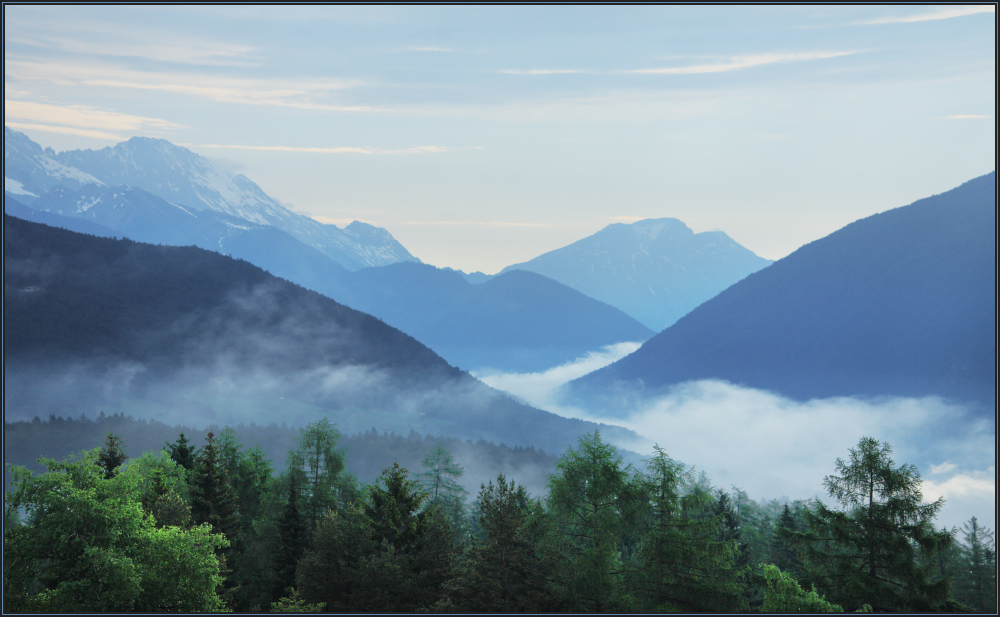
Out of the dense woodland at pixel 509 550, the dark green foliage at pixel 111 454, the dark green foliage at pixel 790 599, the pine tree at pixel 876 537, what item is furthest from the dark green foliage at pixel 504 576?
the dark green foliage at pixel 111 454

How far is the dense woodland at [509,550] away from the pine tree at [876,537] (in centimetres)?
6

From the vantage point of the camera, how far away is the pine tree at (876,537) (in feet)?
75.6

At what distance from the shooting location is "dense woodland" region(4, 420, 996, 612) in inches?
842

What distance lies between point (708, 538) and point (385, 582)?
14848mm

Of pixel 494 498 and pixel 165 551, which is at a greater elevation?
pixel 494 498

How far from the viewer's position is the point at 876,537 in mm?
23797

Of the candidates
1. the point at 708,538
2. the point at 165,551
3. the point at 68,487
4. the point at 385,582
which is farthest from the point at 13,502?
the point at 708,538

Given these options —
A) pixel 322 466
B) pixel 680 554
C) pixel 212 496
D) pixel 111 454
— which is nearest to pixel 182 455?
pixel 111 454

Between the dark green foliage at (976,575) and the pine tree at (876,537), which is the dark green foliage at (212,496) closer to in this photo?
the pine tree at (876,537)

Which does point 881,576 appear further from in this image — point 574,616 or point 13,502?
point 13,502

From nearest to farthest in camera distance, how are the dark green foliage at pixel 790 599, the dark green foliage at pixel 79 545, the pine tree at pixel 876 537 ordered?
1. the dark green foliage at pixel 790 599
2. the dark green foliage at pixel 79 545
3. the pine tree at pixel 876 537

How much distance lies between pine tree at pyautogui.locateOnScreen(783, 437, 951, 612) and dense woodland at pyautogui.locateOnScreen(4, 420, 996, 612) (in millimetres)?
56

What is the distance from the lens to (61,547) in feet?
69.1

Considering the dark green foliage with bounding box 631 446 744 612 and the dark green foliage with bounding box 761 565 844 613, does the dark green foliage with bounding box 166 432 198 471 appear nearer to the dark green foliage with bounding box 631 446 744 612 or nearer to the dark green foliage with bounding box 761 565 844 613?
the dark green foliage with bounding box 631 446 744 612
